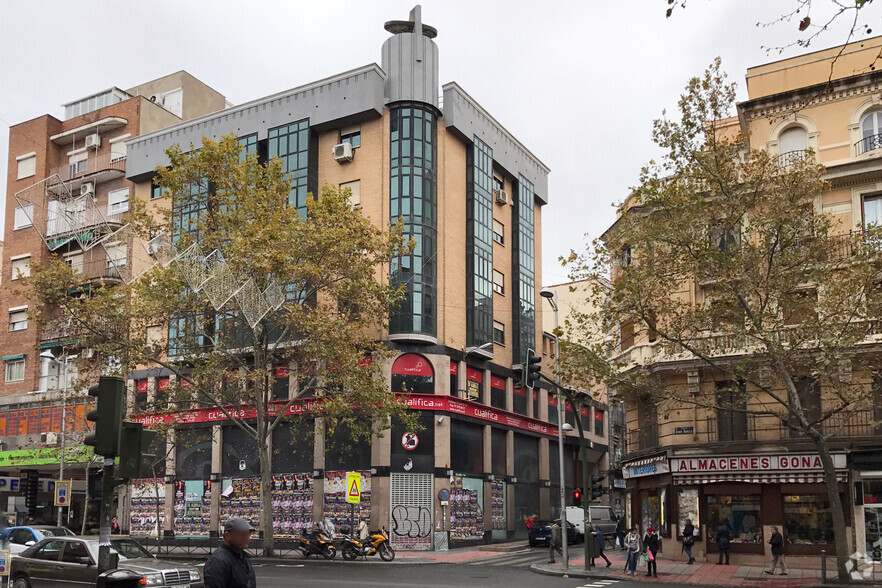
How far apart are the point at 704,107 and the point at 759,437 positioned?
12.3 m

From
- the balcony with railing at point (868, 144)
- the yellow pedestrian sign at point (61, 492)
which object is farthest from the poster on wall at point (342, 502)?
the balcony with railing at point (868, 144)

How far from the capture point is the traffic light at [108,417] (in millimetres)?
8492

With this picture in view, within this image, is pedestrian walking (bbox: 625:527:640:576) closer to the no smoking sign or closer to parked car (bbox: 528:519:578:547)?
parked car (bbox: 528:519:578:547)

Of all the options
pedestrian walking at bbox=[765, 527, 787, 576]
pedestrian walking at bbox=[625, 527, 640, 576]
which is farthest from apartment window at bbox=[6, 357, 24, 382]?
pedestrian walking at bbox=[765, 527, 787, 576]

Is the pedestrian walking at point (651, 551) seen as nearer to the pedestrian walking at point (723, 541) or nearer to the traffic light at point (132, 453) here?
the pedestrian walking at point (723, 541)

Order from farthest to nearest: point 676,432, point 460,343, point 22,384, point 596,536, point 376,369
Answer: point 22,384 < point 460,343 < point 376,369 < point 676,432 < point 596,536

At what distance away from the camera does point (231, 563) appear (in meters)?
7.00

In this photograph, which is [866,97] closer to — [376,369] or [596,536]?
[596,536]

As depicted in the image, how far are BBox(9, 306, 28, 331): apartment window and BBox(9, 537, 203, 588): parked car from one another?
129ft

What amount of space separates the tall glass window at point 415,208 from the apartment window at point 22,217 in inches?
1029

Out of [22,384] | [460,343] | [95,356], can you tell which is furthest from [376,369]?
[22,384]

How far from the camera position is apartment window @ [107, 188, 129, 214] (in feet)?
166

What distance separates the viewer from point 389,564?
29.5 metres

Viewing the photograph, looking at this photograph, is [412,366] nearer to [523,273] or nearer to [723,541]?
[523,273]
